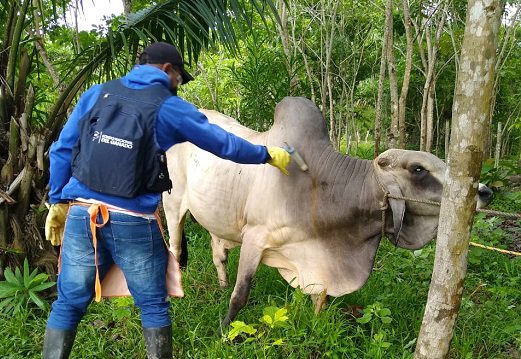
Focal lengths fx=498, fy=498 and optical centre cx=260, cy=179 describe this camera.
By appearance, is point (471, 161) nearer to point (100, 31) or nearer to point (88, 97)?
point (88, 97)

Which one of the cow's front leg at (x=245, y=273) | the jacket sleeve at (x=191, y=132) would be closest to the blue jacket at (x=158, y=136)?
the jacket sleeve at (x=191, y=132)

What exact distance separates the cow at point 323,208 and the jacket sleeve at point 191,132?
0.80 m

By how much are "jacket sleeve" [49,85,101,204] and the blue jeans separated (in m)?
0.23

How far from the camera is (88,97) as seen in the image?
95.0 inches

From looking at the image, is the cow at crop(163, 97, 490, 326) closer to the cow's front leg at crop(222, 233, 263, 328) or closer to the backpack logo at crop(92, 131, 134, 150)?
the cow's front leg at crop(222, 233, 263, 328)

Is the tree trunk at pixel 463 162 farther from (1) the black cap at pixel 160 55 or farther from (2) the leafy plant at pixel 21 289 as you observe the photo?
(2) the leafy plant at pixel 21 289

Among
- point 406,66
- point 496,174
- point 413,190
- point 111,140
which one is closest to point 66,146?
point 111,140

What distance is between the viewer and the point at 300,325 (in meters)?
3.01

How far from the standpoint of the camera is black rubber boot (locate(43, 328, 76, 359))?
2.47 meters

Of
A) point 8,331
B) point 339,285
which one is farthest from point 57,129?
point 339,285

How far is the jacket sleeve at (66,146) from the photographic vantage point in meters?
2.40

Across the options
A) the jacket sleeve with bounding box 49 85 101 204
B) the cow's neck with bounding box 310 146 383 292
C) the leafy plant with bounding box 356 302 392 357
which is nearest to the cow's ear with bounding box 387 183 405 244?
the cow's neck with bounding box 310 146 383 292

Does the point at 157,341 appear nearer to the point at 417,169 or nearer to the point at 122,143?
the point at 122,143

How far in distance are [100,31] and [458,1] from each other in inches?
325
